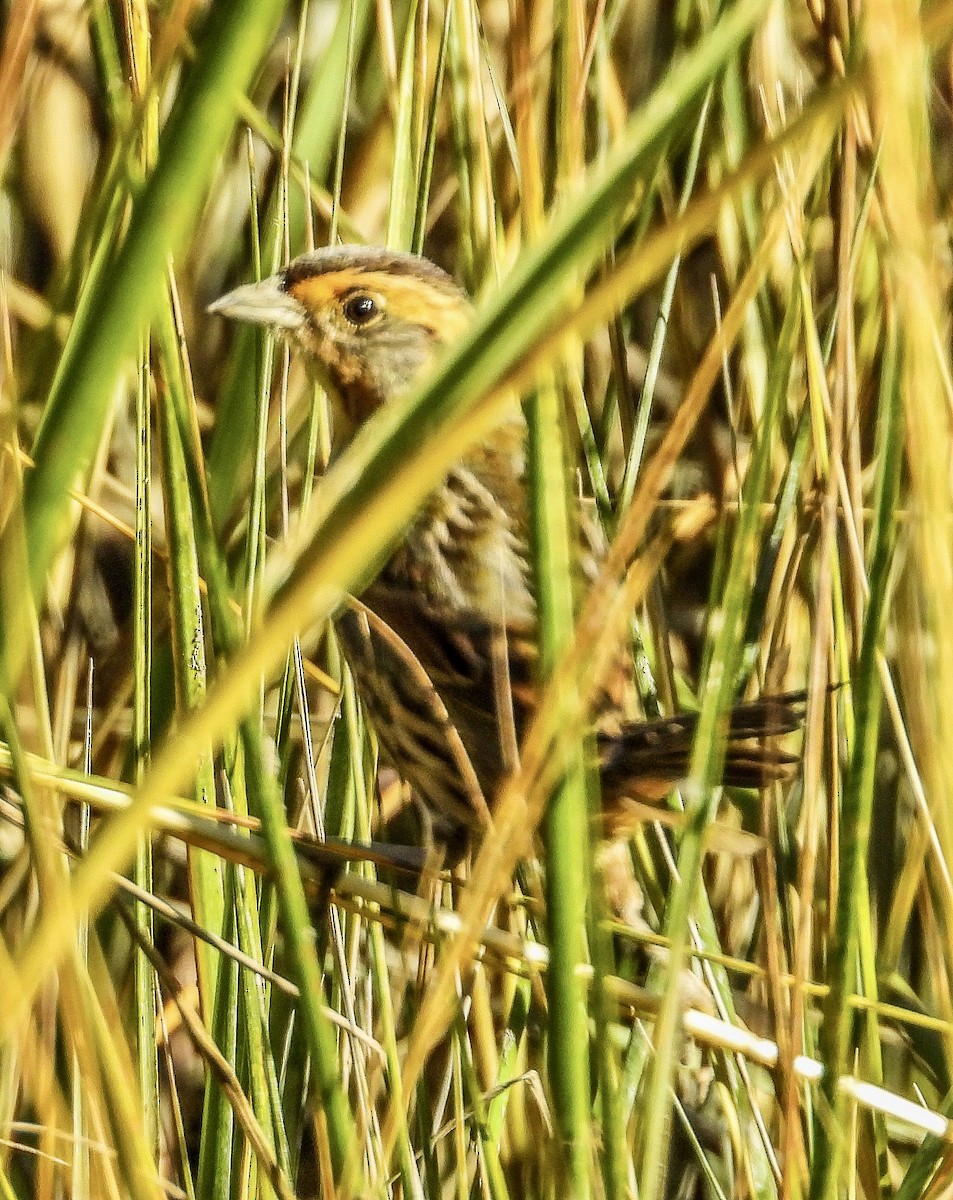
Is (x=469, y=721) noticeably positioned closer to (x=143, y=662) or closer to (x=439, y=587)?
(x=439, y=587)

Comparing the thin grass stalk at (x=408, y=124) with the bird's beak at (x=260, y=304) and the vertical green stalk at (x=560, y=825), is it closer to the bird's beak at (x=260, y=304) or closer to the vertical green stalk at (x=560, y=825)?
the bird's beak at (x=260, y=304)

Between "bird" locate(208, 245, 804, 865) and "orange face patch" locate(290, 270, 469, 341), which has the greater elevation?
"orange face patch" locate(290, 270, 469, 341)

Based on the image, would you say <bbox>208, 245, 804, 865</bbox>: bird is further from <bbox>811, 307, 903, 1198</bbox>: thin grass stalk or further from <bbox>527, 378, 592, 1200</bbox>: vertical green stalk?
<bbox>527, 378, 592, 1200</bbox>: vertical green stalk

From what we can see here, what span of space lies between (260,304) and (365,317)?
289 mm

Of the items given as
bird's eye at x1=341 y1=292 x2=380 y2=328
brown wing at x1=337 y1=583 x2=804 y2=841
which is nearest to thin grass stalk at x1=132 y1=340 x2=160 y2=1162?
brown wing at x1=337 y1=583 x2=804 y2=841

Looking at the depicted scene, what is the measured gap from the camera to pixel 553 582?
0.66 metres

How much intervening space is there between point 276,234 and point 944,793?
770 millimetres

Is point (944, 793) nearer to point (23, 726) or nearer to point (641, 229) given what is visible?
point (641, 229)

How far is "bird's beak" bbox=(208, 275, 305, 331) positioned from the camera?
4.58ft

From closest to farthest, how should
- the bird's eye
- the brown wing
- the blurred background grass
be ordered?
the blurred background grass < the brown wing < the bird's eye

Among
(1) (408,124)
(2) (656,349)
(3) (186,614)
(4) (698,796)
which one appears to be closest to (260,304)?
(1) (408,124)

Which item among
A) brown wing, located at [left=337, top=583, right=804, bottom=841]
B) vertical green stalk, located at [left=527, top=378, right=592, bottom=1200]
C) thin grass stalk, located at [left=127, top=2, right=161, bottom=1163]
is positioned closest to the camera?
vertical green stalk, located at [left=527, top=378, right=592, bottom=1200]

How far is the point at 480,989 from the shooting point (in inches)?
52.4

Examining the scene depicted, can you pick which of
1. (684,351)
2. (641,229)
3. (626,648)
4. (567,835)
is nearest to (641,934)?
(626,648)
